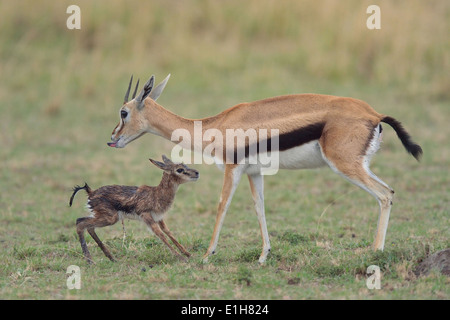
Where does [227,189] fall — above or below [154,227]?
above

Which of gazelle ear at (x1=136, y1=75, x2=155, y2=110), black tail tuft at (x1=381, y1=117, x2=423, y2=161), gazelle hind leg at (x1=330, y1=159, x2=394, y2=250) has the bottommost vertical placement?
gazelle hind leg at (x1=330, y1=159, x2=394, y2=250)

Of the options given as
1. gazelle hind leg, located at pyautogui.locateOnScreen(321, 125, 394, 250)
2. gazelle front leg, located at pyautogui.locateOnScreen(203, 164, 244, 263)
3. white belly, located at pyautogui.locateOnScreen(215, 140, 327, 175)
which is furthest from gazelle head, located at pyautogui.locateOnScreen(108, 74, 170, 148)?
gazelle hind leg, located at pyautogui.locateOnScreen(321, 125, 394, 250)

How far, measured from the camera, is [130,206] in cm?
626

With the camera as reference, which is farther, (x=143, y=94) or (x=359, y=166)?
(x=143, y=94)

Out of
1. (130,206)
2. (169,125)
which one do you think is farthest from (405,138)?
(130,206)

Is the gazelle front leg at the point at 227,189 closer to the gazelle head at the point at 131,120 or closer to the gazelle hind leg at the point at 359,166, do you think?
the gazelle hind leg at the point at 359,166

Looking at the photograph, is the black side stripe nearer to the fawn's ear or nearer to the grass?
the grass

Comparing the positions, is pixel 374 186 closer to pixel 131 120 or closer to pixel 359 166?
pixel 359 166

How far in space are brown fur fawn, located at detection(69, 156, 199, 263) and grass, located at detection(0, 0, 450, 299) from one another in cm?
27

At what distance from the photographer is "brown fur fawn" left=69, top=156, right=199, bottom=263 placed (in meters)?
6.23

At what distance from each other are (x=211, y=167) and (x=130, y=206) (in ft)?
15.6

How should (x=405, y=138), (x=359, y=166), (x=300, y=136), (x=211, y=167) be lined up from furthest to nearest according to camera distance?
(x=211, y=167)
(x=405, y=138)
(x=300, y=136)
(x=359, y=166)

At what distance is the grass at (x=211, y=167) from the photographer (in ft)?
18.6

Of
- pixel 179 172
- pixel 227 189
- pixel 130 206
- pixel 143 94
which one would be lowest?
pixel 130 206
